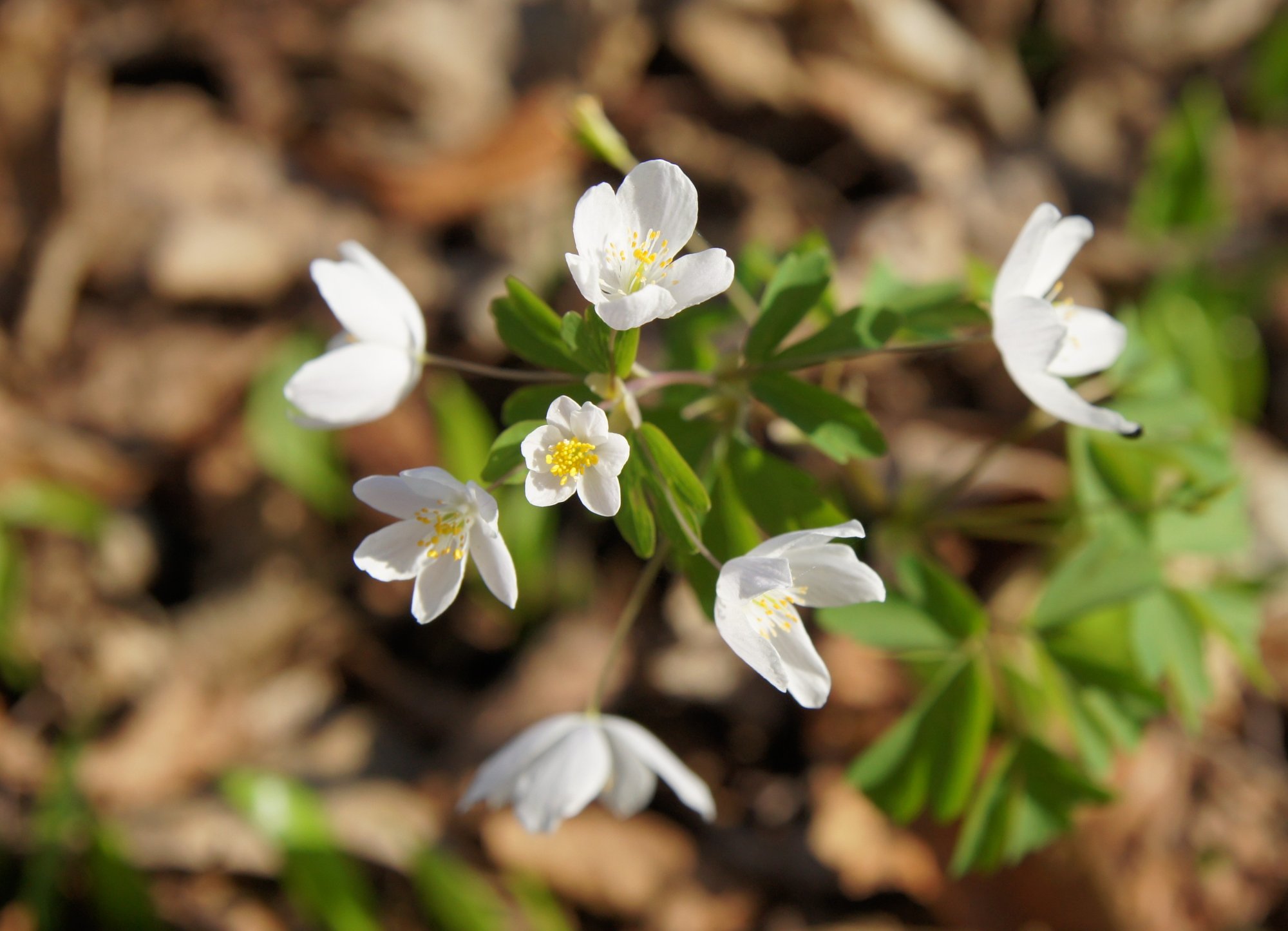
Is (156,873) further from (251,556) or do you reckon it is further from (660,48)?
(660,48)

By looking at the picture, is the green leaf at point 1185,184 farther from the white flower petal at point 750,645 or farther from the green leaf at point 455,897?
the green leaf at point 455,897

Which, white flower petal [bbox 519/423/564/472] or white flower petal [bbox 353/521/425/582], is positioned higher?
white flower petal [bbox 519/423/564/472]

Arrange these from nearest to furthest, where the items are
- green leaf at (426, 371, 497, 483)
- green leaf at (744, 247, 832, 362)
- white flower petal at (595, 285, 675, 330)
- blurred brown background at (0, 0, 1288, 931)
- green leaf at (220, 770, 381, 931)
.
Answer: white flower petal at (595, 285, 675, 330) < green leaf at (744, 247, 832, 362) < green leaf at (220, 770, 381, 931) < blurred brown background at (0, 0, 1288, 931) < green leaf at (426, 371, 497, 483)

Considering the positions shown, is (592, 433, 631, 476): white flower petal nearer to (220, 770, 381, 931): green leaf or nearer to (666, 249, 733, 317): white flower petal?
(666, 249, 733, 317): white flower petal

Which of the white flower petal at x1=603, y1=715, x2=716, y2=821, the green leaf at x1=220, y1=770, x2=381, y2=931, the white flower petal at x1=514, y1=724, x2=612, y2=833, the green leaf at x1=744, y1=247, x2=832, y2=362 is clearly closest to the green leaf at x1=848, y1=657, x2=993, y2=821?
the white flower petal at x1=603, y1=715, x2=716, y2=821

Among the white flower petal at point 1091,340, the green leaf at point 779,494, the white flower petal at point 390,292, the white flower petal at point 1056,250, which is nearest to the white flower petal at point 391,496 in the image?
the white flower petal at point 390,292

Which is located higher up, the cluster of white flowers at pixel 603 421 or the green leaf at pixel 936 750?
the cluster of white flowers at pixel 603 421

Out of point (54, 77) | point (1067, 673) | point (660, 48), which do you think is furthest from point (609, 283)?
point (54, 77)
